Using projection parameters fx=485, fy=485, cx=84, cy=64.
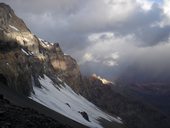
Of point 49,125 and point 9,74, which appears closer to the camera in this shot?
point 49,125

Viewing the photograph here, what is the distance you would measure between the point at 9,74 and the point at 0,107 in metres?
97.2

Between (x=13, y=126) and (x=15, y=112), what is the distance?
3.62 m

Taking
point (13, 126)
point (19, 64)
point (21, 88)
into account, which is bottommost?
point (13, 126)

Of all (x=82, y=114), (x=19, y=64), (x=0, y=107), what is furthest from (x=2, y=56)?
(x=0, y=107)

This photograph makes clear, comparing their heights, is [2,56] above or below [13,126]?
above

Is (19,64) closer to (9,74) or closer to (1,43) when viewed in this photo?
(1,43)

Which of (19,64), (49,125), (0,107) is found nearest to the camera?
(49,125)

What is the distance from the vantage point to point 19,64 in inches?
6068

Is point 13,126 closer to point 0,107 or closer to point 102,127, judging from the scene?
point 0,107

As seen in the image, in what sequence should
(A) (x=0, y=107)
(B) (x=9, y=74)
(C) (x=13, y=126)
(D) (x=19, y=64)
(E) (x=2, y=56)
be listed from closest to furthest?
(C) (x=13, y=126), (A) (x=0, y=107), (B) (x=9, y=74), (E) (x=2, y=56), (D) (x=19, y=64)

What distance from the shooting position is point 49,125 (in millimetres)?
28641

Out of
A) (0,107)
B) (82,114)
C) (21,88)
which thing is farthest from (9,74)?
(0,107)

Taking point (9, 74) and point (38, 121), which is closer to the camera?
point (38, 121)

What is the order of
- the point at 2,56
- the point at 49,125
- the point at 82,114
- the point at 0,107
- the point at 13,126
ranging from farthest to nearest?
the point at 82,114
the point at 2,56
the point at 0,107
the point at 49,125
the point at 13,126
